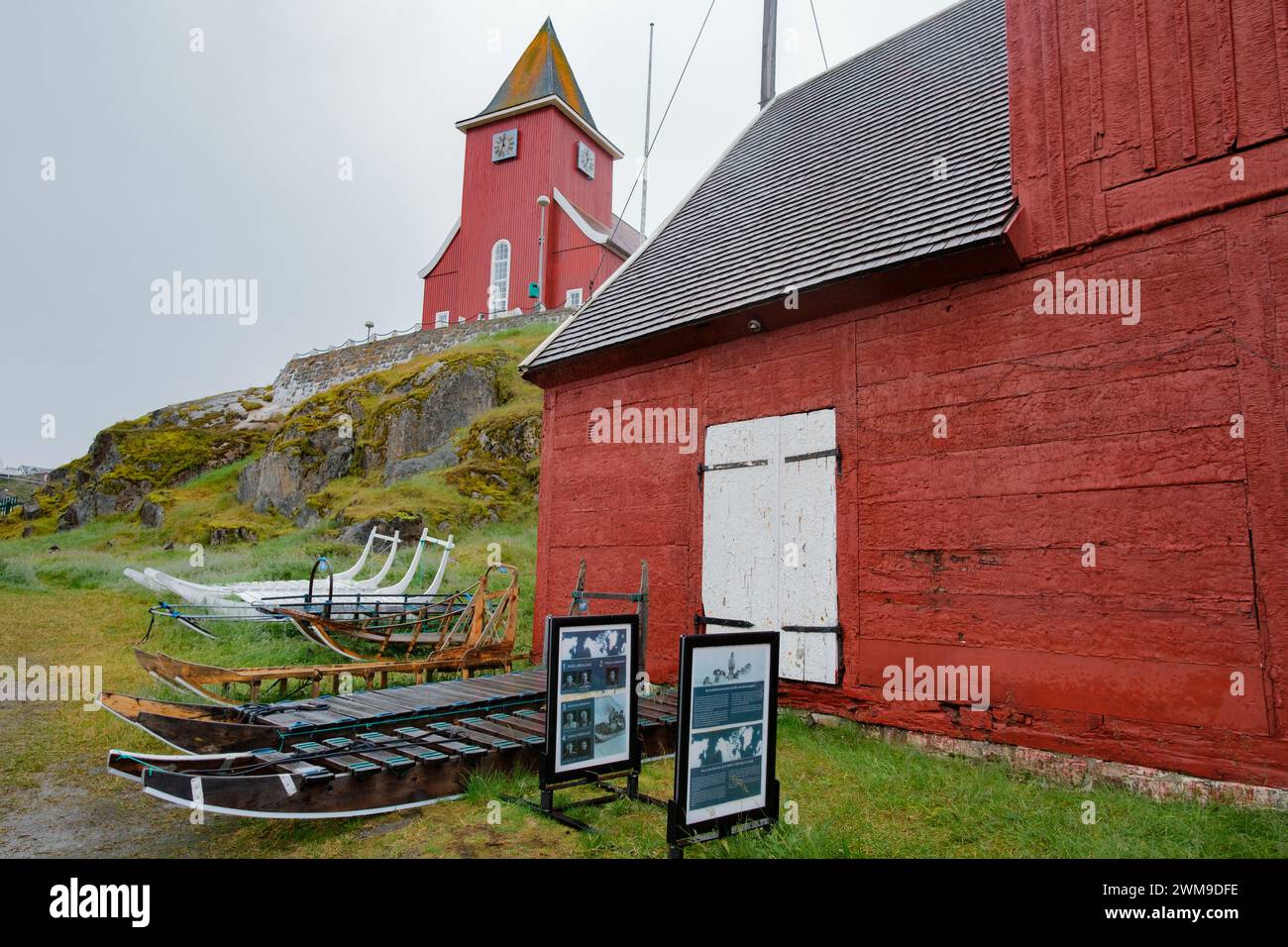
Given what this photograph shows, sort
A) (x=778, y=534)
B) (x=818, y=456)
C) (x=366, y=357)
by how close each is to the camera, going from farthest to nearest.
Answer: (x=366, y=357) < (x=778, y=534) < (x=818, y=456)

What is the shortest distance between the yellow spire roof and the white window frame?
20.3 ft

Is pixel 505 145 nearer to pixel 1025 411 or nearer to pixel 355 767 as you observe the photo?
pixel 1025 411

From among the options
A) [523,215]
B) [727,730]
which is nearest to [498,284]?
[523,215]

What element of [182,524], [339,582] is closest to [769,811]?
[339,582]

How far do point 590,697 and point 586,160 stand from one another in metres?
35.9

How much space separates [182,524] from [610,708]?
29327 millimetres

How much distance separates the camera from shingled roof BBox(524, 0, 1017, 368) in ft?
25.3

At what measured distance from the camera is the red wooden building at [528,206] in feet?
115

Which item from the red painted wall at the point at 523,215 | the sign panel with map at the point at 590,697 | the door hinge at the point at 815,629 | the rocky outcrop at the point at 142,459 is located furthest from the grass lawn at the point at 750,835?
the rocky outcrop at the point at 142,459

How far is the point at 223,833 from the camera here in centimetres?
504

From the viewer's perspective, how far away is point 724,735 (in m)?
4.32

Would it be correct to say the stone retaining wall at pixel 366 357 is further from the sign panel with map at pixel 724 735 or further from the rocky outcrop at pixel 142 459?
the sign panel with map at pixel 724 735

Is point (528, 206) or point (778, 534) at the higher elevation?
point (528, 206)
